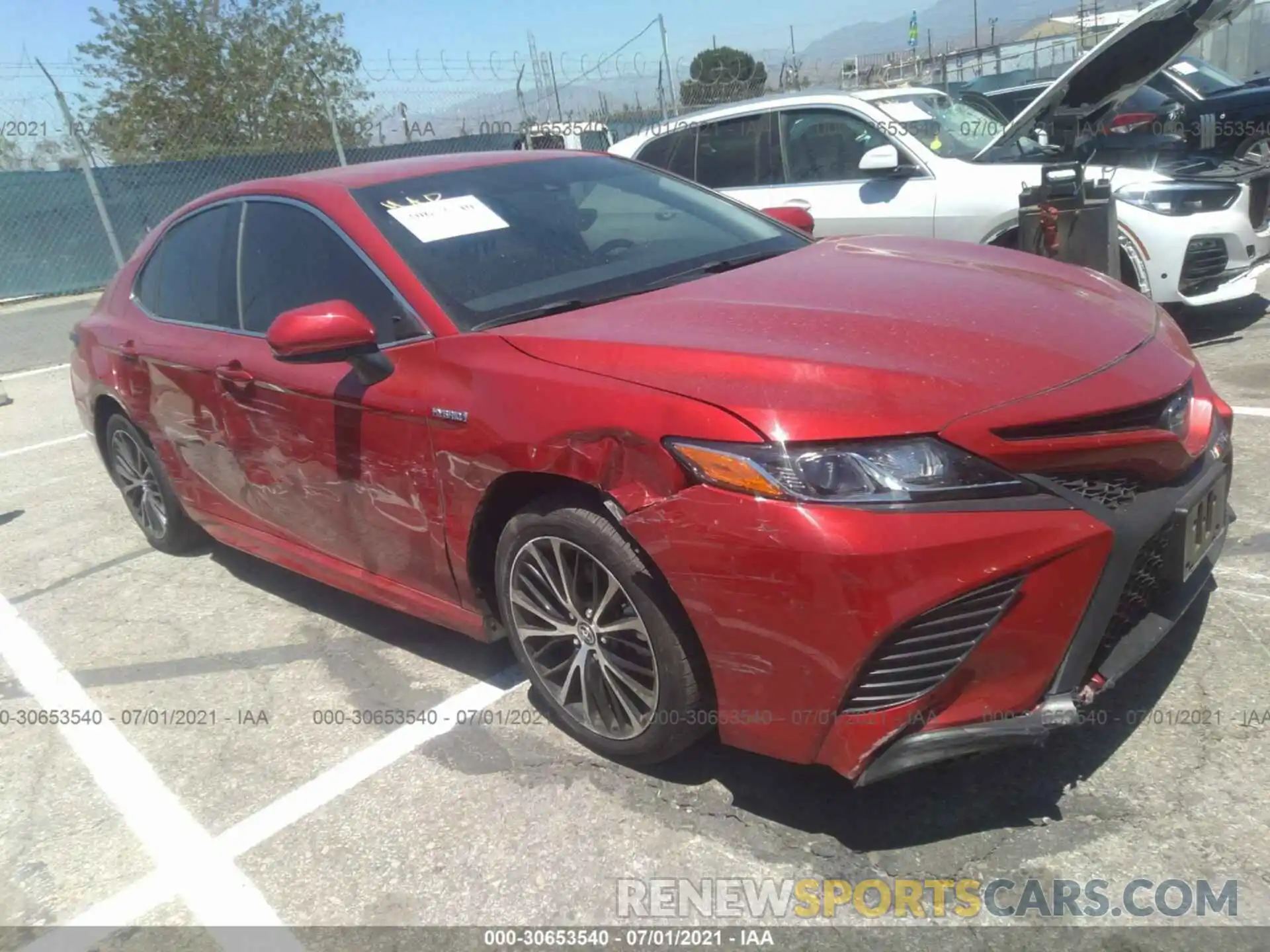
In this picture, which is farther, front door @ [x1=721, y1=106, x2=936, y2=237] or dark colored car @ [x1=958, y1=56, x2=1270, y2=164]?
dark colored car @ [x1=958, y1=56, x2=1270, y2=164]

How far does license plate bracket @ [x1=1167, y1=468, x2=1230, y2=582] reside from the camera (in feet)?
7.58

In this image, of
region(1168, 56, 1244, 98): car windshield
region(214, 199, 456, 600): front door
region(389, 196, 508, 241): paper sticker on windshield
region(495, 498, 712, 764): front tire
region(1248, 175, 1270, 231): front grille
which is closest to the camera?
region(495, 498, 712, 764): front tire

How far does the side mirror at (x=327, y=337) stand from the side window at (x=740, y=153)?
15.9ft

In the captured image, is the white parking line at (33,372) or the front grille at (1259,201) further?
the white parking line at (33,372)

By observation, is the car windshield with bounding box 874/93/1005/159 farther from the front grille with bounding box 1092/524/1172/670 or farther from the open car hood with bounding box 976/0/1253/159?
the front grille with bounding box 1092/524/1172/670

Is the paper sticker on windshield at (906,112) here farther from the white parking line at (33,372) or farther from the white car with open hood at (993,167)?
the white parking line at (33,372)

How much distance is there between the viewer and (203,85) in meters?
22.2

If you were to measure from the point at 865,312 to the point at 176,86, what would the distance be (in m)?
23.5

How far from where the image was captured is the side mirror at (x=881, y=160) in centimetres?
637

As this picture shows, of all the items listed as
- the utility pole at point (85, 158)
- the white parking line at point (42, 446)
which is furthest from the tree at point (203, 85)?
the white parking line at point (42, 446)

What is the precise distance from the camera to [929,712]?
2162 mm

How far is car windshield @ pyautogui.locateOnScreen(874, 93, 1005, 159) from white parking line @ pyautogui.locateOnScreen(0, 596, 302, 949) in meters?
5.59

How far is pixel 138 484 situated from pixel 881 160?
4567 millimetres

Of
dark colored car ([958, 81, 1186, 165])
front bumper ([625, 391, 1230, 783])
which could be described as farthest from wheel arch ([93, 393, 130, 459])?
dark colored car ([958, 81, 1186, 165])
